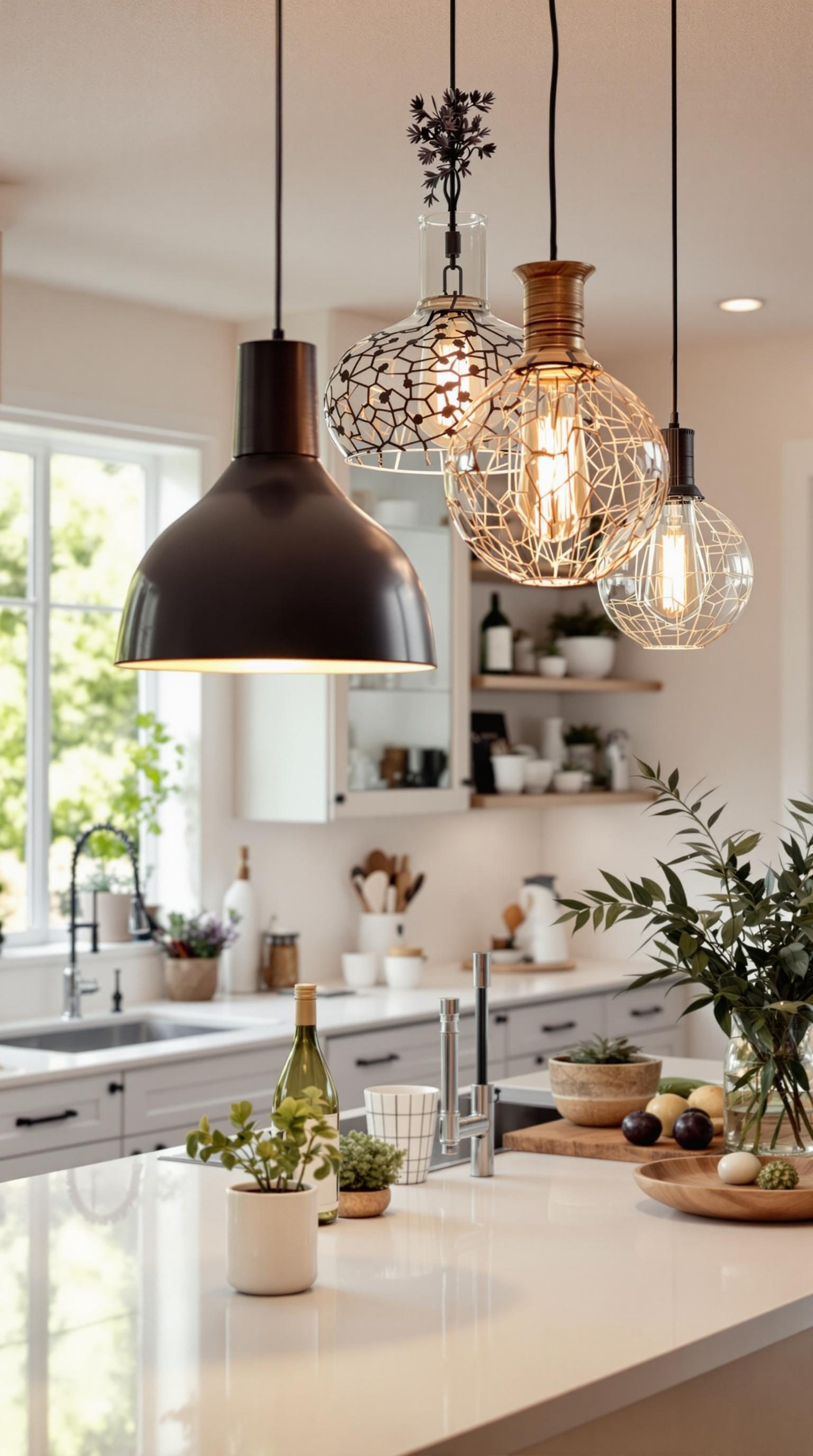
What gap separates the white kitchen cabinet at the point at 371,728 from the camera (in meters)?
4.61

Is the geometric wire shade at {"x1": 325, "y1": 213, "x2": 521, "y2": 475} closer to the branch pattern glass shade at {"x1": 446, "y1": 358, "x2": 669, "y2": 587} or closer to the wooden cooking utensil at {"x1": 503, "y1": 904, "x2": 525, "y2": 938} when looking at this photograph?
the branch pattern glass shade at {"x1": 446, "y1": 358, "x2": 669, "y2": 587}

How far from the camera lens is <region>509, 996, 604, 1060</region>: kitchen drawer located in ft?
14.8

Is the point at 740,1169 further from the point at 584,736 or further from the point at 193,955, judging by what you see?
the point at 584,736

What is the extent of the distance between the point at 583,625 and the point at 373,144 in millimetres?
2381

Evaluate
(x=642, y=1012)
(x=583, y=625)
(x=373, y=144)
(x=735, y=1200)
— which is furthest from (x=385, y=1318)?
(x=583, y=625)

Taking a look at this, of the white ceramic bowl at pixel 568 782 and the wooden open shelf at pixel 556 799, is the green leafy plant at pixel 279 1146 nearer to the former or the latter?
the wooden open shelf at pixel 556 799

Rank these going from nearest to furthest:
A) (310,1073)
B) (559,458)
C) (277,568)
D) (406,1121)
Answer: (277,568), (559,458), (310,1073), (406,1121)

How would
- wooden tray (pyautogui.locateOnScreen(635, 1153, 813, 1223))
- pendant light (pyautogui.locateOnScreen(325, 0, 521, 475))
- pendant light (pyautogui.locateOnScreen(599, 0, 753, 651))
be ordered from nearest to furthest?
pendant light (pyautogui.locateOnScreen(325, 0, 521, 475)) → wooden tray (pyautogui.locateOnScreen(635, 1153, 813, 1223)) → pendant light (pyautogui.locateOnScreen(599, 0, 753, 651))

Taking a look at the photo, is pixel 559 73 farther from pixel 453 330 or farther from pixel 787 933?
pixel 787 933

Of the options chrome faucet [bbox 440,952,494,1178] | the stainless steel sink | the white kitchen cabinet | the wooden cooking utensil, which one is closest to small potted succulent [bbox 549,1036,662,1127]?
chrome faucet [bbox 440,952,494,1178]

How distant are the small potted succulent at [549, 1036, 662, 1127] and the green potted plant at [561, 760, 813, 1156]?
389mm

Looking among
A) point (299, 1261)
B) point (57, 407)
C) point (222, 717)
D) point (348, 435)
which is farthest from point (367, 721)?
point (299, 1261)

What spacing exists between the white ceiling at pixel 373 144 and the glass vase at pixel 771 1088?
163 centimetres

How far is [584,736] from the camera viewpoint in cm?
548
